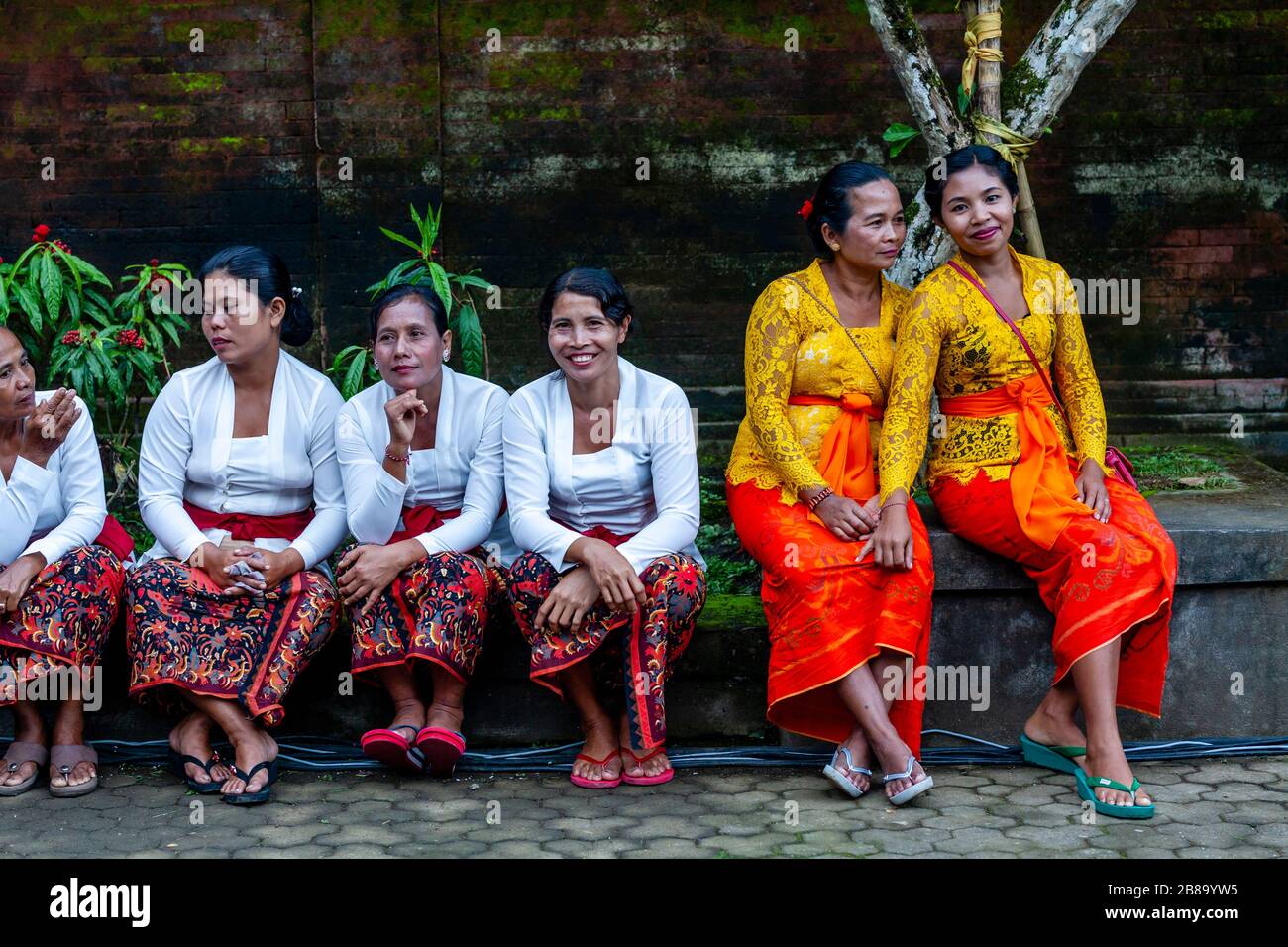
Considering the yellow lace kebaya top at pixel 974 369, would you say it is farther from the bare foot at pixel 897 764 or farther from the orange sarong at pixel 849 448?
the bare foot at pixel 897 764

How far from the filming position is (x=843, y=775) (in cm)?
382

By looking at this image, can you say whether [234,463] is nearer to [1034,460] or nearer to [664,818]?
[664,818]

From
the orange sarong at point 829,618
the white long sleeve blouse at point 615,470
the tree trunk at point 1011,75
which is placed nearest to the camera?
the orange sarong at point 829,618

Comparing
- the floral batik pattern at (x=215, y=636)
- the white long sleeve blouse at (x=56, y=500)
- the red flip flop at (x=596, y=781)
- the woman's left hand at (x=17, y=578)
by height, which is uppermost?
the white long sleeve blouse at (x=56, y=500)

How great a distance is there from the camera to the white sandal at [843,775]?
12.5 feet

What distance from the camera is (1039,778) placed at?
401 cm

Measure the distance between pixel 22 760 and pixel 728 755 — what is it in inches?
79.2

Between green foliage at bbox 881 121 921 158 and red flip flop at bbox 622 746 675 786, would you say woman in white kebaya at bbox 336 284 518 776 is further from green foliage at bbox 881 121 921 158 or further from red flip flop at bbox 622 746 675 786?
green foliage at bbox 881 121 921 158

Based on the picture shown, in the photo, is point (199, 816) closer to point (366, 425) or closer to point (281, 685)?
point (281, 685)

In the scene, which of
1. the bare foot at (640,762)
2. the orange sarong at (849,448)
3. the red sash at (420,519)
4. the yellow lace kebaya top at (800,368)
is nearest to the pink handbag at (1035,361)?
the yellow lace kebaya top at (800,368)

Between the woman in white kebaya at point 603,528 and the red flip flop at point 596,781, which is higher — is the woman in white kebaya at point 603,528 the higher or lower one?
the higher one

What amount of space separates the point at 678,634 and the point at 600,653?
0.25 metres

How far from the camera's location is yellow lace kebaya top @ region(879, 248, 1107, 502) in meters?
4.08

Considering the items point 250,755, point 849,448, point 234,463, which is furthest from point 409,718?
point 849,448
